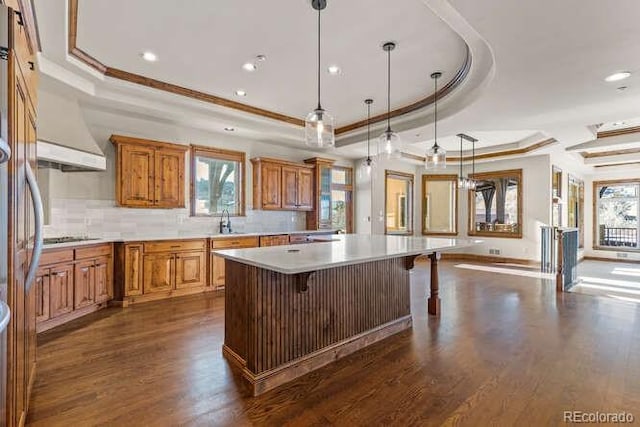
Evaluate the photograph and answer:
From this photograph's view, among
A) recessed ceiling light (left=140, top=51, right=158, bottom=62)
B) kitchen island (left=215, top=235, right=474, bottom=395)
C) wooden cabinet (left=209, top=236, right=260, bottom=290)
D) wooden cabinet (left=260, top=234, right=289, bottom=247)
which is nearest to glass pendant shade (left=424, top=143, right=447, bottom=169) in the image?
kitchen island (left=215, top=235, right=474, bottom=395)

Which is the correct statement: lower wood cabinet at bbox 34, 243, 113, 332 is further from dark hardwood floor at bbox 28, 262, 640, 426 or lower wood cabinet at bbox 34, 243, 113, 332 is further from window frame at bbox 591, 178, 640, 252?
window frame at bbox 591, 178, 640, 252

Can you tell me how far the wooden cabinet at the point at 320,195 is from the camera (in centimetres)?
672

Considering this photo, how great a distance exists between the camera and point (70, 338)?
3.13 m

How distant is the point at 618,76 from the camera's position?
3.21m

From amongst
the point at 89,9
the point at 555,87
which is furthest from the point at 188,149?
the point at 555,87

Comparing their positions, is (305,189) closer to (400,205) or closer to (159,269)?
(159,269)

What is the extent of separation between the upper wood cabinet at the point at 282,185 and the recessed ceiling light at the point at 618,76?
460 cm

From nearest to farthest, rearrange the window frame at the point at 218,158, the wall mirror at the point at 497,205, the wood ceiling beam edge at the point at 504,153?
the window frame at the point at 218,158, the wood ceiling beam edge at the point at 504,153, the wall mirror at the point at 497,205

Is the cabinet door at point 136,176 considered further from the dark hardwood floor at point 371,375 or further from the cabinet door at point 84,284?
the dark hardwood floor at point 371,375

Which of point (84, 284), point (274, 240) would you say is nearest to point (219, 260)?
point (274, 240)

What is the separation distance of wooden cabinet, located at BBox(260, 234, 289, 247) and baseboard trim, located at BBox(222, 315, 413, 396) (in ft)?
9.25

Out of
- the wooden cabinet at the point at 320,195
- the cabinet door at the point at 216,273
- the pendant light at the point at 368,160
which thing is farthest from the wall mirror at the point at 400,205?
the cabinet door at the point at 216,273

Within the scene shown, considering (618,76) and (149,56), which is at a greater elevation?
(149,56)

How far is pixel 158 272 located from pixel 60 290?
1.14 meters
